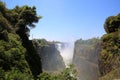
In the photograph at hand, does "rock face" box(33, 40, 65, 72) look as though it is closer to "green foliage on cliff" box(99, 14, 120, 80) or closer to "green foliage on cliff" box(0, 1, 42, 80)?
"green foliage on cliff" box(0, 1, 42, 80)

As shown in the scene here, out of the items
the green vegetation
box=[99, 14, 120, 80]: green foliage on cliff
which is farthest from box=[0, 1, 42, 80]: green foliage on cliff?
box=[99, 14, 120, 80]: green foliage on cliff

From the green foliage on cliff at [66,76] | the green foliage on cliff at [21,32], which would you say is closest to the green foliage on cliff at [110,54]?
the green foliage on cliff at [21,32]

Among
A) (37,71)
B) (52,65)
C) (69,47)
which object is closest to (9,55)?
(37,71)

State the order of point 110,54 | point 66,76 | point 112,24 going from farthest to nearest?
point 112,24, point 110,54, point 66,76

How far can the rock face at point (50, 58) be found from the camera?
290 ft

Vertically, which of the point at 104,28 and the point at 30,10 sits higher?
the point at 30,10

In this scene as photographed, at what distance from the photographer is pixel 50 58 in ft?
314

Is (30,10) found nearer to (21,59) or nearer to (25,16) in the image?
(25,16)

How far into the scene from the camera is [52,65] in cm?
9594

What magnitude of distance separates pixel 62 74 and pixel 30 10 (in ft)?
49.3

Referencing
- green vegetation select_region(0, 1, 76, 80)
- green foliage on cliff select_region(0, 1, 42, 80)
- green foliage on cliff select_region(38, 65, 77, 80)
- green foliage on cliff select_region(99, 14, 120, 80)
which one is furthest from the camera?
green foliage on cliff select_region(99, 14, 120, 80)

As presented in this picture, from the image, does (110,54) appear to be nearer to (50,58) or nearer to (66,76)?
(66,76)

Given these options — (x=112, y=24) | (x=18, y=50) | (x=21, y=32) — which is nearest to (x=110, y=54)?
(x=112, y=24)

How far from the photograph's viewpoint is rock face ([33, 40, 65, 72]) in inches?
3481
